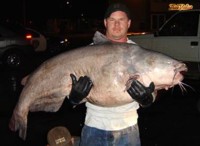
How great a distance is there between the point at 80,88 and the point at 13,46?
13352mm

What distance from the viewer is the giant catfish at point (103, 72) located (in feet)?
12.2

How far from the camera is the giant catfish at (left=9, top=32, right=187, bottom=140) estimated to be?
3711 millimetres

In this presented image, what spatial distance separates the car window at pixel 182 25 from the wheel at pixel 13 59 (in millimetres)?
6771

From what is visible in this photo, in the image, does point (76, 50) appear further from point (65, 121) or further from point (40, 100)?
point (65, 121)

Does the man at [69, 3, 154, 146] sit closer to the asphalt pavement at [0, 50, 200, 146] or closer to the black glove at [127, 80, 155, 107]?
the black glove at [127, 80, 155, 107]

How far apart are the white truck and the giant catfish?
776 cm

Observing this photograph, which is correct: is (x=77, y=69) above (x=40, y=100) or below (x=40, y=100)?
above

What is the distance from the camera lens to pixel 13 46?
1664 cm

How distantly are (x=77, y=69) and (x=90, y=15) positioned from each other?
66.0m

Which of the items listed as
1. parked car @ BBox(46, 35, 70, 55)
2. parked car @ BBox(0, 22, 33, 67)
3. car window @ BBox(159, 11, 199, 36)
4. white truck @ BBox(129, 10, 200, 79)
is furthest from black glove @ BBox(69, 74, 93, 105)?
parked car @ BBox(46, 35, 70, 55)

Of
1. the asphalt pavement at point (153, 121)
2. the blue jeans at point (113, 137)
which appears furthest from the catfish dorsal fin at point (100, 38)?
the asphalt pavement at point (153, 121)

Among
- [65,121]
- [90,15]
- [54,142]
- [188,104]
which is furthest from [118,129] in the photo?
[90,15]

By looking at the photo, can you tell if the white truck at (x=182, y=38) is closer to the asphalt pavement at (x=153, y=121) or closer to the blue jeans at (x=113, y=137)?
the asphalt pavement at (x=153, y=121)

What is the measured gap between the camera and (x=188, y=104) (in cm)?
992
